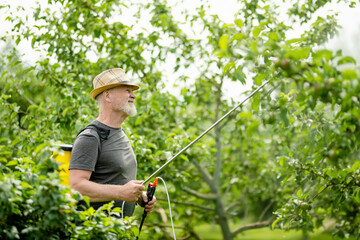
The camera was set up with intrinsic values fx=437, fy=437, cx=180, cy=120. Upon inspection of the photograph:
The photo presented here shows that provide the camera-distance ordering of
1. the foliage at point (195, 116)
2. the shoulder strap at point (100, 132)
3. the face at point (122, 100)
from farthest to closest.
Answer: the face at point (122, 100) < the shoulder strap at point (100, 132) < the foliage at point (195, 116)

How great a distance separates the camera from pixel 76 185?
2.91 meters

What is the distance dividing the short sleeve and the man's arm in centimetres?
4

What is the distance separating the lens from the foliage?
6.48 feet

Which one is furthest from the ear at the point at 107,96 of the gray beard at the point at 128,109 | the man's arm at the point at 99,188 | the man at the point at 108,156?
the man's arm at the point at 99,188

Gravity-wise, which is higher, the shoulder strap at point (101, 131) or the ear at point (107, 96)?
the ear at point (107, 96)

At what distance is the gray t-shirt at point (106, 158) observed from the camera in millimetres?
2979

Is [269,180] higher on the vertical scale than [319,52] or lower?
lower

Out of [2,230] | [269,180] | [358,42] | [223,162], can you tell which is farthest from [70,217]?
[358,42]

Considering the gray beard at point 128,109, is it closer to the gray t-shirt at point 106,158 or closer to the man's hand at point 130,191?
the gray t-shirt at point 106,158

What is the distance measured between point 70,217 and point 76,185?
3.04 feet

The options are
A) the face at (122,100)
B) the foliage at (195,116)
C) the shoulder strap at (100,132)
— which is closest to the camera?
the foliage at (195,116)

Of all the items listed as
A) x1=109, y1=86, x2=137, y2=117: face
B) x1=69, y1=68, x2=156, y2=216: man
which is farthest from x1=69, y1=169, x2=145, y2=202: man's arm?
x1=109, y1=86, x2=137, y2=117: face

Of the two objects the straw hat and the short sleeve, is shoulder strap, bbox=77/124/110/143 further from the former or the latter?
the straw hat

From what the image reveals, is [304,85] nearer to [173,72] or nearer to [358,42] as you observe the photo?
[173,72]
